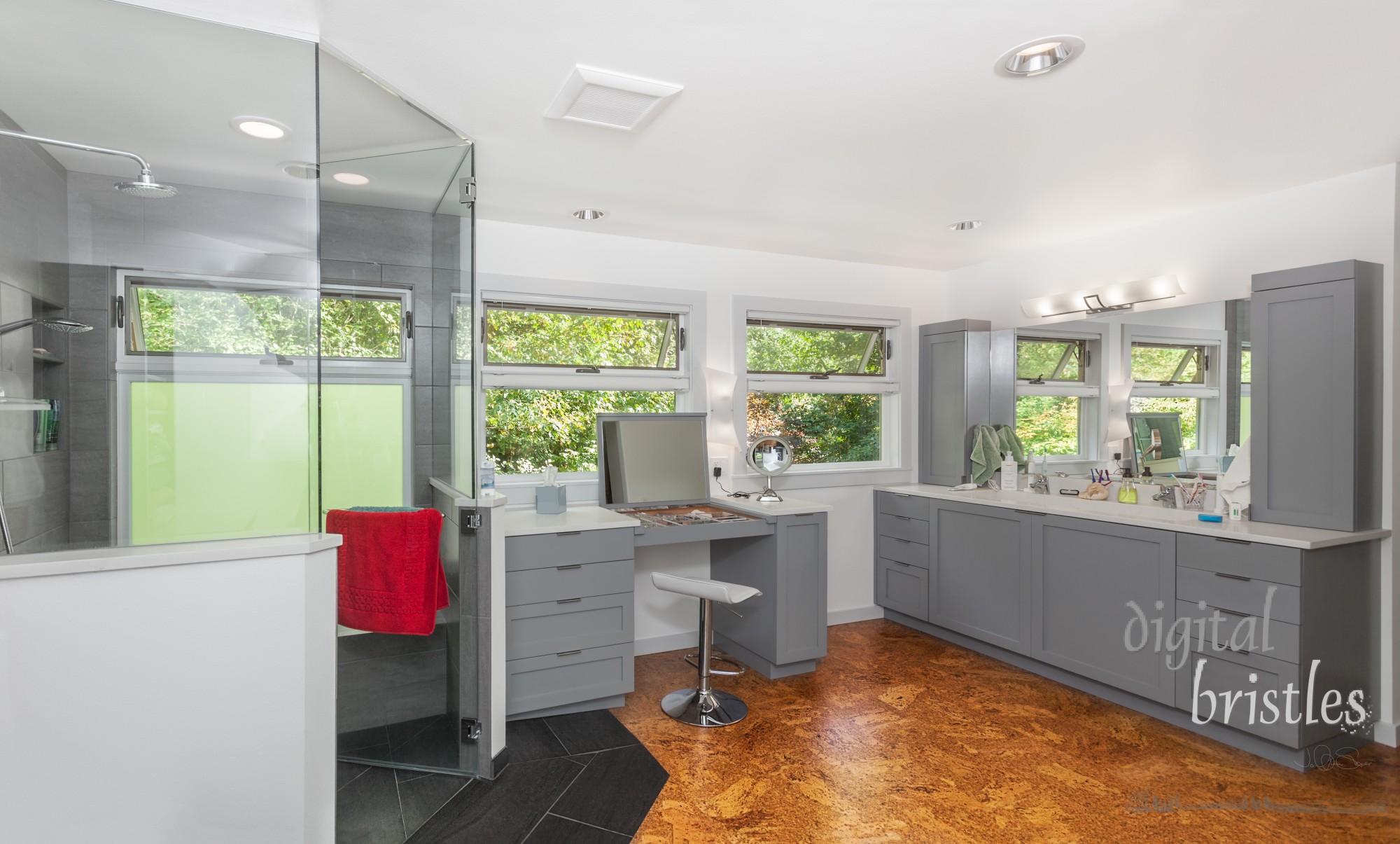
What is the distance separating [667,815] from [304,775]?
117 centimetres

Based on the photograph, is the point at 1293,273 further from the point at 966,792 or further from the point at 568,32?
the point at 568,32

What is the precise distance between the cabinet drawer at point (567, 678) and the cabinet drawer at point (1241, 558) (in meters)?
2.46

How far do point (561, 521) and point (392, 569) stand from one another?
3.22 ft

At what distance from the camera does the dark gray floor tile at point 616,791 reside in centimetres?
245

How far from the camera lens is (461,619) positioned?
2.66m

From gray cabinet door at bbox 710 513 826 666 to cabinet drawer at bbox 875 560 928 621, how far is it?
946 mm

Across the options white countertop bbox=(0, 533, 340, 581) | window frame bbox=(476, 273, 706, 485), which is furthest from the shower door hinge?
window frame bbox=(476, 273, 706, 485)

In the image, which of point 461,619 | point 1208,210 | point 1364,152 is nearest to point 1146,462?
point 1208,210

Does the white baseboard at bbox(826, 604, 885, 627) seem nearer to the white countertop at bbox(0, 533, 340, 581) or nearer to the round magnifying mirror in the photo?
the round magnifying mirror

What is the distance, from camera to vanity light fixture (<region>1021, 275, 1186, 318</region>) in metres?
3.61

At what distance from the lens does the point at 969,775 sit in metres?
2.75

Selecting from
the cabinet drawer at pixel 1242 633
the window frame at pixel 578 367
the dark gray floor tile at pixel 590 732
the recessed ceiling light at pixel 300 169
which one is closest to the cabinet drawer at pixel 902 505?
the window frame at pixel 578 367

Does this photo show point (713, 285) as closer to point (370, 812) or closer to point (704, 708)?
point (704, 708)

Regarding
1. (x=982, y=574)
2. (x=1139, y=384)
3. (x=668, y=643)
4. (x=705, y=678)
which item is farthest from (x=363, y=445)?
(x=1139, y=384)
